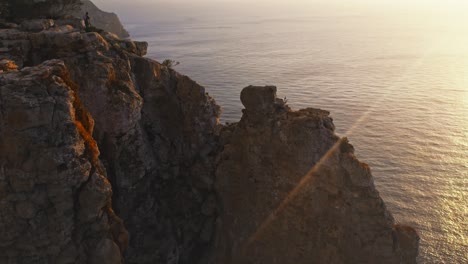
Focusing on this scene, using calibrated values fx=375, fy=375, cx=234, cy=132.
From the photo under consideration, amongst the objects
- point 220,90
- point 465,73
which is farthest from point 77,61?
point 465,73

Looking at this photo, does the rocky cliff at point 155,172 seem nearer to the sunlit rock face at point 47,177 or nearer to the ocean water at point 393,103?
the sunlit rock face at point 47,177

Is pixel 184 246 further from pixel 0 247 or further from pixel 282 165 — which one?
pixel 0 247

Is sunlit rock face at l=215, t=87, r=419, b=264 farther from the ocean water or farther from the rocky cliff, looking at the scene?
the ocean water

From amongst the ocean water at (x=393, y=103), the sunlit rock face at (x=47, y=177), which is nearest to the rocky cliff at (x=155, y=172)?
the sunlit rock face at (x=47, y=177)

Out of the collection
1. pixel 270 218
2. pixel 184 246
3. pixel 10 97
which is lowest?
pixel 184 246

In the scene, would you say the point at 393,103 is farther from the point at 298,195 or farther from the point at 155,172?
the point at 155,172

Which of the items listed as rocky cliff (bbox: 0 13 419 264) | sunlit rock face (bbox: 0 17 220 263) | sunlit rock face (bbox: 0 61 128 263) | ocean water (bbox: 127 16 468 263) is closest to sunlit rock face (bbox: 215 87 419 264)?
rocky cliff (bbox: 0 13 419 264)
